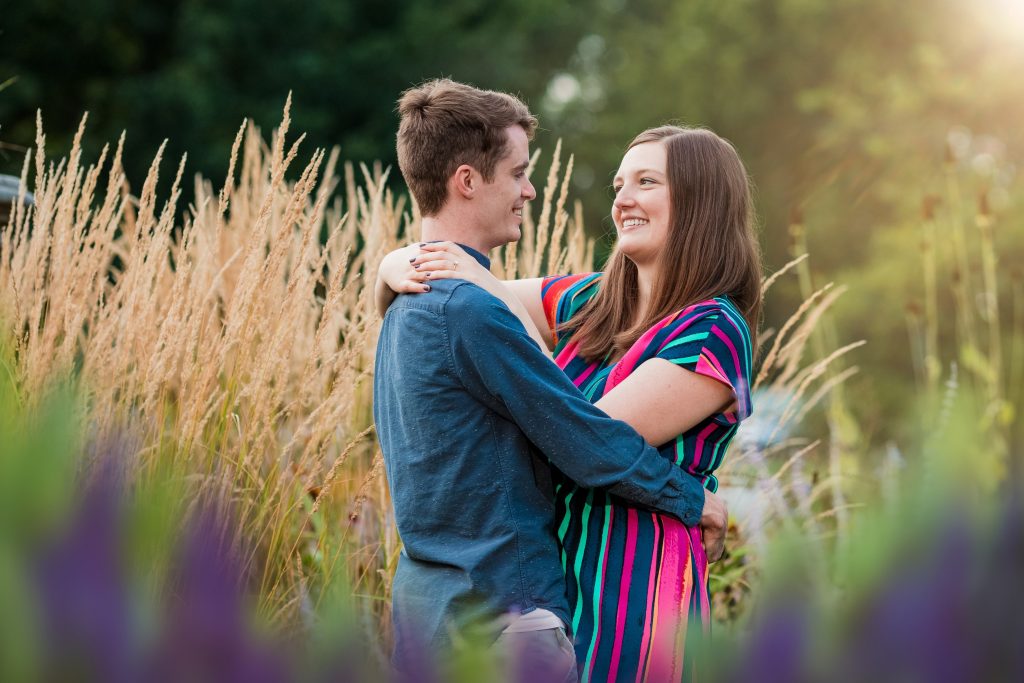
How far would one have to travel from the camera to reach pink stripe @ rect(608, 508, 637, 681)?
167 cm

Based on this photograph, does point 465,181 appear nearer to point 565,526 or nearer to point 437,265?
point 437,265

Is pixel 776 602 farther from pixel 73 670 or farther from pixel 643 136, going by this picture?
pixel 643 136

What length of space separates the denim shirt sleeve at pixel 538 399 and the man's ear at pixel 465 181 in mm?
226

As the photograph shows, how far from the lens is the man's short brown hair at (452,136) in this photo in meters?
1.77

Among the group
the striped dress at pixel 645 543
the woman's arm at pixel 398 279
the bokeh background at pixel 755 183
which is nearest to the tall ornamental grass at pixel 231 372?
the bokeh background at pixel 755 183

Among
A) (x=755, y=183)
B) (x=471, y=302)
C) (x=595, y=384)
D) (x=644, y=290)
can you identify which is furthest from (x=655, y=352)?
(x=755, y=183)

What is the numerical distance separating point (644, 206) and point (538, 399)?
1.96ft

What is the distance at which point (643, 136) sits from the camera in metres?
2.09

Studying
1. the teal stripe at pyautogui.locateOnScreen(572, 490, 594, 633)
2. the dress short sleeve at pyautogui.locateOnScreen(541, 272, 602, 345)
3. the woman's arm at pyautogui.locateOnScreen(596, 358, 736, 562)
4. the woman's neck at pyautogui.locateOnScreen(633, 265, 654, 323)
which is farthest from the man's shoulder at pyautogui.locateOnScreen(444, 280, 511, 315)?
the dress short sleeve at pyautogui.locateOnScreen(541, 272, 602, 345)

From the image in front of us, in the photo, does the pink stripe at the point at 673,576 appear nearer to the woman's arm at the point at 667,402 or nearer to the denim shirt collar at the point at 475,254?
the woman's arm at the point at 667,402

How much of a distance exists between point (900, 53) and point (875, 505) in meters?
18.8

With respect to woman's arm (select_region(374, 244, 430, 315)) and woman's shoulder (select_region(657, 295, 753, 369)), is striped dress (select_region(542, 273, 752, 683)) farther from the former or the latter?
woman's arm (select_region(374, 244, 430, 315))

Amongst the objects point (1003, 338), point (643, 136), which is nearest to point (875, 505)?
point (643, 136)

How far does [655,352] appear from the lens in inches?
70.9
